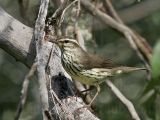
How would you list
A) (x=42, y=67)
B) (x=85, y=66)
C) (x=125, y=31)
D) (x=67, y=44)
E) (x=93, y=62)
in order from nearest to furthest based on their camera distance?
(x=42, y=67), (x=67, y=44), (x=85, y=66), (x=93, y=62), (x=125, y=31)

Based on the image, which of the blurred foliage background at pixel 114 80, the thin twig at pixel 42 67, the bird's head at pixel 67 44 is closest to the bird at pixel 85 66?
the bird's head at pixel 67 44

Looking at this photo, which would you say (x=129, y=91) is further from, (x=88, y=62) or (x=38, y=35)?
(x=38, y=35)

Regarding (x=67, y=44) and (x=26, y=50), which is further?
(x=67, y=44)

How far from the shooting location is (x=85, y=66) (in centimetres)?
565

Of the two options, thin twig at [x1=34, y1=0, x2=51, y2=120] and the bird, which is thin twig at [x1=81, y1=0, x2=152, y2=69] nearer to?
the bird

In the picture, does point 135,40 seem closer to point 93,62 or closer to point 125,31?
point 125,31

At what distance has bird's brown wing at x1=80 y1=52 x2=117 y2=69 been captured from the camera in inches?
223

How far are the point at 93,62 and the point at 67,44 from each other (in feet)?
1.76

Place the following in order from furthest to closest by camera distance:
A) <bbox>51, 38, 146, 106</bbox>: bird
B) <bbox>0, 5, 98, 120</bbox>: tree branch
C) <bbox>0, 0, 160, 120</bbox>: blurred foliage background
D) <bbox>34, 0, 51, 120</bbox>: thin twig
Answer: <bbox>0, 0, 160, 120</bbox>: blurred foliage background → <bbox>51, 38, 146, 106</bbox>: bird → <bbox>0, 5, 98, 120</bbox>: tree branch → <bbox>34, 0, 51, 120</bbox>: thin twig

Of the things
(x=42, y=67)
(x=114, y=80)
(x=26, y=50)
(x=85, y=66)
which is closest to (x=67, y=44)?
(x=85, y=66)

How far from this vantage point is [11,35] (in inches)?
166

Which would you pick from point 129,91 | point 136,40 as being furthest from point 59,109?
point 129,91

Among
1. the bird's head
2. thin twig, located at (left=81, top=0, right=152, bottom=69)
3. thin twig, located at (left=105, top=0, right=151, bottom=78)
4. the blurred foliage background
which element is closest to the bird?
the bird's head

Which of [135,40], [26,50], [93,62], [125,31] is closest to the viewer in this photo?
[26,50]
